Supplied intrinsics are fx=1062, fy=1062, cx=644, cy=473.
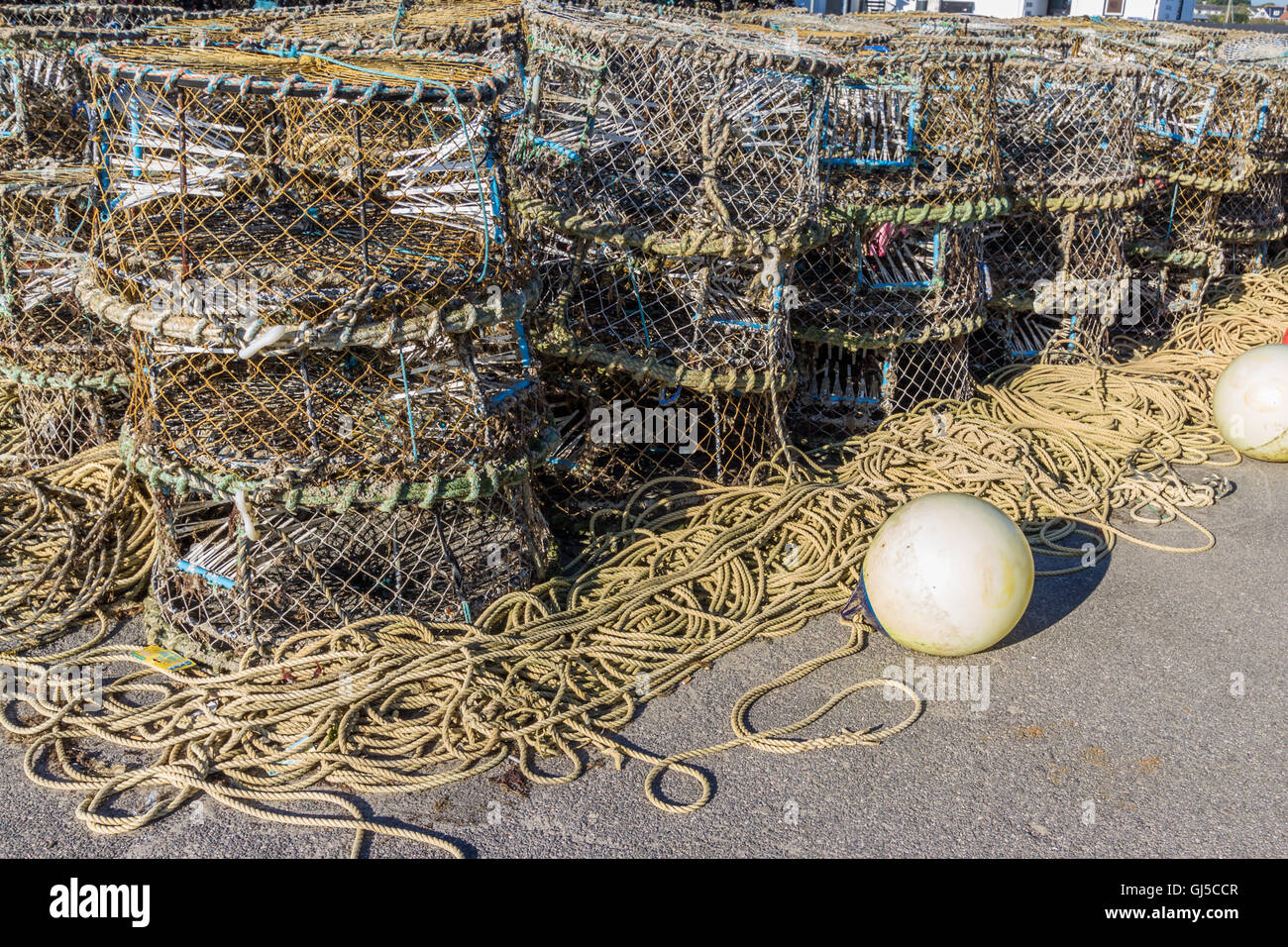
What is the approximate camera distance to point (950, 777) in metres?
3.05

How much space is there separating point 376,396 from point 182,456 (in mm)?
630

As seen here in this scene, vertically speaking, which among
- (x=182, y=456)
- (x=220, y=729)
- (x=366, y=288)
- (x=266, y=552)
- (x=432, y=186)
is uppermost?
(x=432, y=186)

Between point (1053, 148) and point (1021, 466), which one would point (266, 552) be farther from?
point (1053, 148)

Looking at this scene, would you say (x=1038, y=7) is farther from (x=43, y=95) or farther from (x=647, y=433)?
(x=43, y=95)

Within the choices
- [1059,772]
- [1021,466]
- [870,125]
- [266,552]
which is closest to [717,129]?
[870,125]

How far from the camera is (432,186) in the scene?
368 centimetres

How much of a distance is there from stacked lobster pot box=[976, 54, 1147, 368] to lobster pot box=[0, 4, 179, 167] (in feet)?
14.7

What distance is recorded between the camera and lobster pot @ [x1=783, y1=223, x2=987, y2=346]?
508 centimetres

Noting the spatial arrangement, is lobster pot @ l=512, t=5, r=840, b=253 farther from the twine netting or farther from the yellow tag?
the yellow tag

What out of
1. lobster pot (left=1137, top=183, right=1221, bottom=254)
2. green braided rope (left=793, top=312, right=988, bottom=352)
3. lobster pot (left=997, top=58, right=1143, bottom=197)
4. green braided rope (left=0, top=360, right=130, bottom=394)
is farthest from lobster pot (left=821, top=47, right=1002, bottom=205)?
green braided rope (left=0, top=360, right=130, bottom=394)

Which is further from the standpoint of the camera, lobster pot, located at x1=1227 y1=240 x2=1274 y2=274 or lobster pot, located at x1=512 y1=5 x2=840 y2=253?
lobster pot, located at x1=1227 y1=240 x2=1274 y2=274

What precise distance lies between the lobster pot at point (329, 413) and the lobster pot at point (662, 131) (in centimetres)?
95

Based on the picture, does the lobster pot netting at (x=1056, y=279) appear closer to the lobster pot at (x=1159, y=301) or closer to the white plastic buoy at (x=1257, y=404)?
the lobster pot at (x=1159, y=301)

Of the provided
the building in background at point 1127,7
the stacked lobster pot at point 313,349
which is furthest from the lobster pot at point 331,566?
the building in background at point 1127,7
